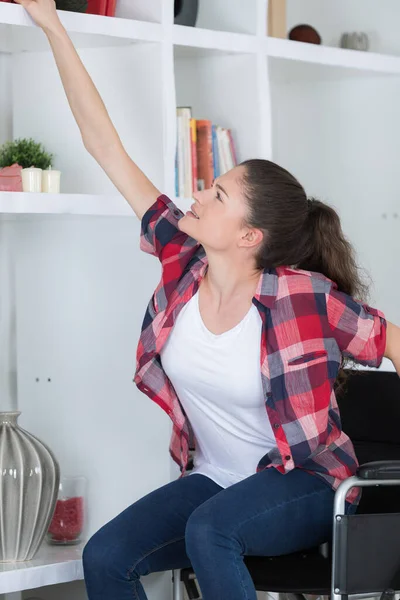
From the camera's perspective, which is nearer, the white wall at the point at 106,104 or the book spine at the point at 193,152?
the white wall at the point at 106,104

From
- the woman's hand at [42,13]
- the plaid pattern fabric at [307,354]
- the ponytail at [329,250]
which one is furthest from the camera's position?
the woman's hand at [42,13]

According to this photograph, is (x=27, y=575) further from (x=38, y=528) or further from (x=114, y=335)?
(x=114, y=335)

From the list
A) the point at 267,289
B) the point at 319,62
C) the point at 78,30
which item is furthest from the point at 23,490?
the point at 319,62

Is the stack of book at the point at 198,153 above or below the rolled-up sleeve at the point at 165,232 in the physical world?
above

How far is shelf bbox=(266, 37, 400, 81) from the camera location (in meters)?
2.77

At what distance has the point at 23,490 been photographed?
2379 millimetres

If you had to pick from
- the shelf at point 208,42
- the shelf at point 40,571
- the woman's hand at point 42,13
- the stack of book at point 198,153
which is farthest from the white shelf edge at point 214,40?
the shelf at point 40,571

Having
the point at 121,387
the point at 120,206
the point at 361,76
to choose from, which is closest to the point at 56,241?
the point at 120,206

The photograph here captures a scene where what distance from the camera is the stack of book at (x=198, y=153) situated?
2.64 meters

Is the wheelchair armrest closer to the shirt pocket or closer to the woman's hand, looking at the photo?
the shirt pocket

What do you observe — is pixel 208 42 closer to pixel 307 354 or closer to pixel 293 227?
pixel 293 227

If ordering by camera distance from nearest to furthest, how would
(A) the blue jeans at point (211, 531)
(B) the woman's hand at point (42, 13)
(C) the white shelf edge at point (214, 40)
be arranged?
(A) the blue jeans at point (211, 531) → (B) the woman's hand at point (42, 13) → (C) the white shelf edge at point (214, 40)

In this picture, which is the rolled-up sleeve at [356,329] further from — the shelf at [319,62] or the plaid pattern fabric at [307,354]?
the shelf at [319,62]

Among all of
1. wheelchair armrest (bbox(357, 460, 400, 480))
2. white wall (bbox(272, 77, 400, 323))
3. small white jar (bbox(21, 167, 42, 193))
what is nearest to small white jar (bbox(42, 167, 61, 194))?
small white jar (bbox(21, 167, 42, 193))
